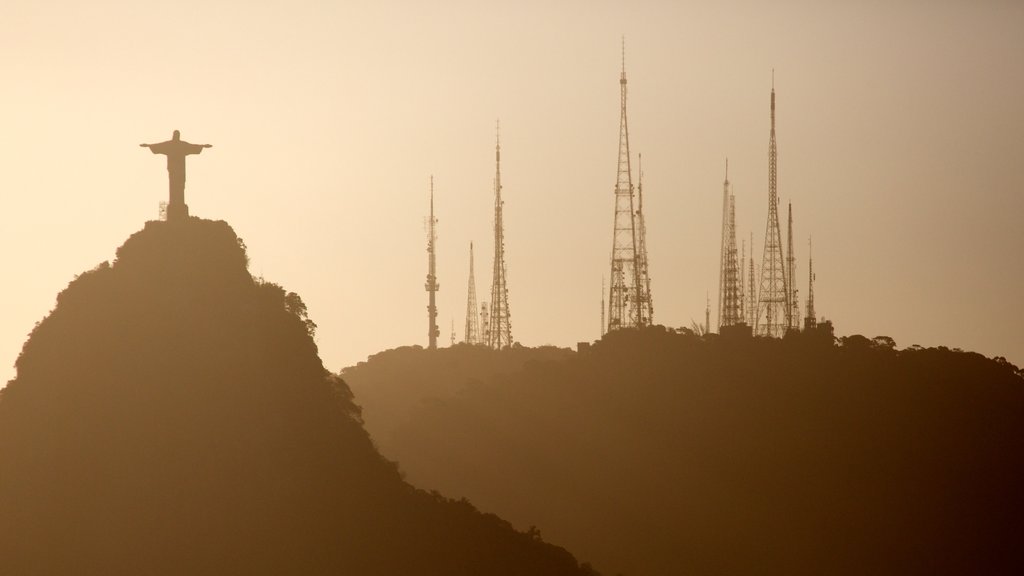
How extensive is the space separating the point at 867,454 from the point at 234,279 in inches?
3406

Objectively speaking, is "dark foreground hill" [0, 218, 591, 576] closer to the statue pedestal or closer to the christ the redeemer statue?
the statue pedestal

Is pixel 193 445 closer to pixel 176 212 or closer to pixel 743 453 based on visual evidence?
pixel 176 212

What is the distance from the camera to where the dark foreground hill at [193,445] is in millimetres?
107125

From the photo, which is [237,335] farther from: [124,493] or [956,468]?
[956,468]

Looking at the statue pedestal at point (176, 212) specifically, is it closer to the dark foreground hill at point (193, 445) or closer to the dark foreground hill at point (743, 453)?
the dark foreground hill at point (193, 445)

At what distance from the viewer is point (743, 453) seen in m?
188

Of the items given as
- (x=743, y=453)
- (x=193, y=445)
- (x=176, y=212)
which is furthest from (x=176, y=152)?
(x=743, y=453)

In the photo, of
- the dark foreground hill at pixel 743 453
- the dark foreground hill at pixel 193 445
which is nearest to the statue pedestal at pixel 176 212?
the dark foreground hill at pixel 193 445

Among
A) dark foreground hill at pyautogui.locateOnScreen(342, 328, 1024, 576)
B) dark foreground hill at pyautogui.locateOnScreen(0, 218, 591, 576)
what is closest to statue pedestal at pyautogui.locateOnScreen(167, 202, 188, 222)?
dark foreground hill at pyautogui.locateOnScreen(0, 218, 591, 576)

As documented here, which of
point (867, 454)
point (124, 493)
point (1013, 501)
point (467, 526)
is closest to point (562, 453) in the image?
point (867, 454)

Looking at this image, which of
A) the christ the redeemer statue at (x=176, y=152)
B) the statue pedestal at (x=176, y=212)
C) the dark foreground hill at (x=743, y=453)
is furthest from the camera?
the dark foreground hill at (x=743, y=453)

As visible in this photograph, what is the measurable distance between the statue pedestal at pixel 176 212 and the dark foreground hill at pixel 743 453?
57.3m

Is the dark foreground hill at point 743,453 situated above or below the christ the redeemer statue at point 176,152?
below

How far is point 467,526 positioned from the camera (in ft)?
381
